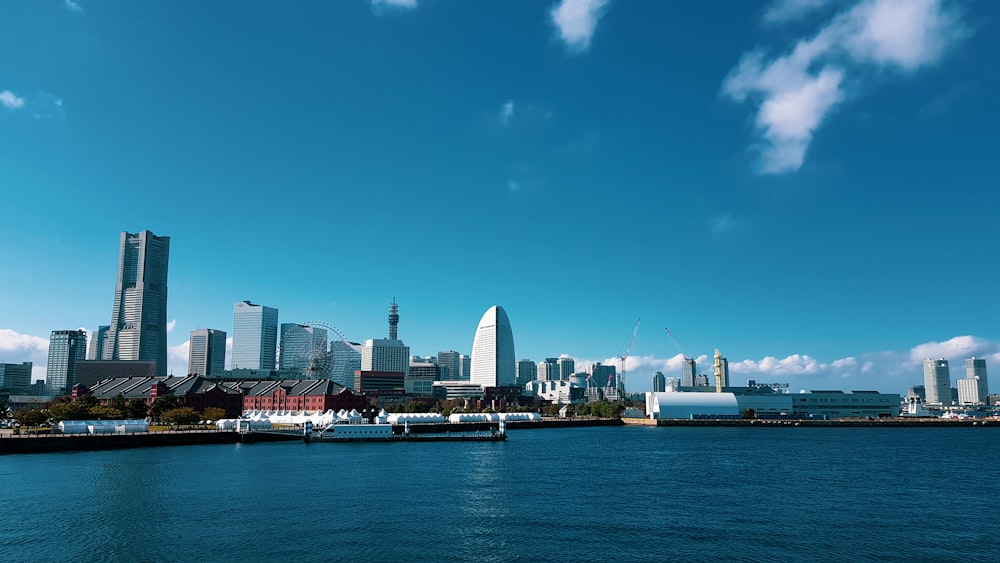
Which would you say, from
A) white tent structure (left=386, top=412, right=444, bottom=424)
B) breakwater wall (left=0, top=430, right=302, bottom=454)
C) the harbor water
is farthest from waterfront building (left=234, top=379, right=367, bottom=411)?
the harbor water

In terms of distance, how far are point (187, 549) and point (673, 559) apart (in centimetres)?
3019

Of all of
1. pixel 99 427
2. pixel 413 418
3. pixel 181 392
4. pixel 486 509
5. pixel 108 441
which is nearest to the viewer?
pixel 486 509

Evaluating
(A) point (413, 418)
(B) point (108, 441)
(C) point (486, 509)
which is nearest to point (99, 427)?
(B) point (108, 441)

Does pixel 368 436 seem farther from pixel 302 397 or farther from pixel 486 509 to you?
pixel 486 509

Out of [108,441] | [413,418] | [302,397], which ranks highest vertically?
[302,397]

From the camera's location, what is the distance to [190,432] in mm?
122938

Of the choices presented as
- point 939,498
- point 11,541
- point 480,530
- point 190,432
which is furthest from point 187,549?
point 190,432

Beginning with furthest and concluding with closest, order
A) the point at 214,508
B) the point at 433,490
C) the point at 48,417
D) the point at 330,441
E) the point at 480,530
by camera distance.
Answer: the point at 330,441
the point at 48,417
the point at 433,490
the point at 214,508
the point at 480,530

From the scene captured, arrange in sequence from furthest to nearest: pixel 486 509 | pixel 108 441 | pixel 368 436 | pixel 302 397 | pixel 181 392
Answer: pixel 302 397 < pixel 181 392 < pixel 368 436 < pixel 108 441 < pixel 486 509

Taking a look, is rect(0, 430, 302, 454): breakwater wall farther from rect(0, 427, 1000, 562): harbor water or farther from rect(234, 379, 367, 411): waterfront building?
rect(234, 379, 367, 411): waterfront building

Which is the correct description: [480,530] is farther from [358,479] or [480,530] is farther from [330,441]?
[330,441]

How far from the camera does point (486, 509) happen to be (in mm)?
56812

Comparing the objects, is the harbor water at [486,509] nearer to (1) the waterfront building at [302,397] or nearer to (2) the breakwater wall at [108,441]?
(2) the breakwater wall at [108,441]

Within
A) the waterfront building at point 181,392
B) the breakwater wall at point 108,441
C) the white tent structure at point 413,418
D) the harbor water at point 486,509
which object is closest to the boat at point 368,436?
the breakwater wall at point 108,441
